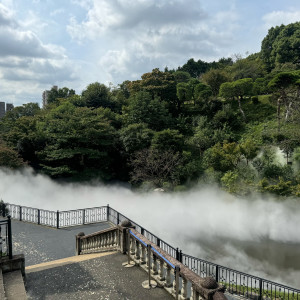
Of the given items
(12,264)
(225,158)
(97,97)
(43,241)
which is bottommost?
(43,241)

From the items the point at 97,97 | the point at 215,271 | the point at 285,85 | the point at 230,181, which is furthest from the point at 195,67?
the point at 215,271

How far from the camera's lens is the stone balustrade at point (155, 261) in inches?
188

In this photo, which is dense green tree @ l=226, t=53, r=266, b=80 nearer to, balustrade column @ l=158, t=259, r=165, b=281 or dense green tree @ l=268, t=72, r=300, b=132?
dense green tree @ l=268, t=72, r=300, b=132

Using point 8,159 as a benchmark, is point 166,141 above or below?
above

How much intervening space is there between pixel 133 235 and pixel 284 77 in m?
31.2

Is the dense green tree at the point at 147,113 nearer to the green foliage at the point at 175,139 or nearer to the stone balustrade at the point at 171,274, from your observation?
the green foliage at the point at 175,139

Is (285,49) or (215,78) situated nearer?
(215,78)

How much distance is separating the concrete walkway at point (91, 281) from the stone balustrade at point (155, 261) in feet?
0.92

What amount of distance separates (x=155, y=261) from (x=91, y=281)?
1.82 meters

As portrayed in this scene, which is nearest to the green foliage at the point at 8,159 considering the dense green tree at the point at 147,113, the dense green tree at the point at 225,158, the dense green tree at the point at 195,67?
the dense green tree at the point at 147,113

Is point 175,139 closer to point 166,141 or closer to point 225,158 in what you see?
point 166,141

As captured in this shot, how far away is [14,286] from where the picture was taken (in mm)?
6332

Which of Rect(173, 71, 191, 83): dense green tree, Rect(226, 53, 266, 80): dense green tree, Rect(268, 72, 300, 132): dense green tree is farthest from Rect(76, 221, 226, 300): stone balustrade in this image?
Rect(173, 71, 191, 83): dense green tree

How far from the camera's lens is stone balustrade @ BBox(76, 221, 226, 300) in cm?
477
